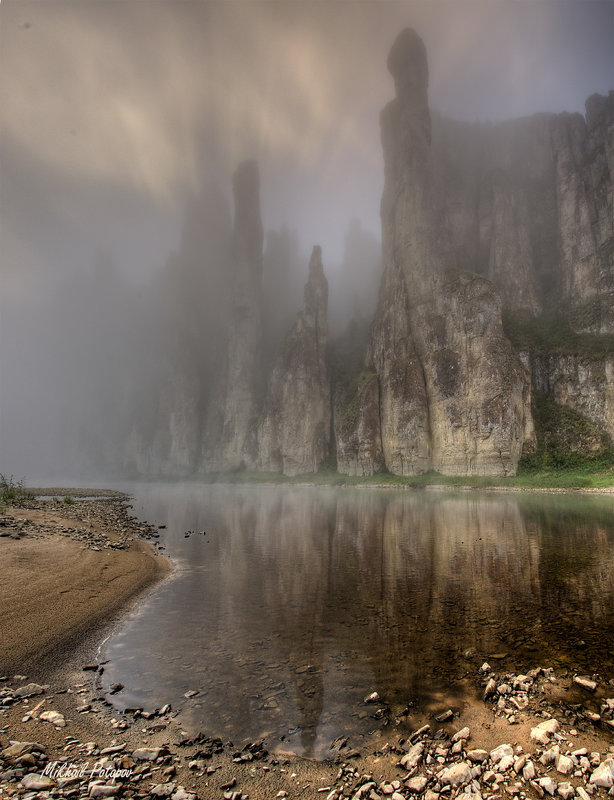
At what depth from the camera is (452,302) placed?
75.5 metres

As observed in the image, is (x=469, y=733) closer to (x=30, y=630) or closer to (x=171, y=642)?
(x=171, y=642)

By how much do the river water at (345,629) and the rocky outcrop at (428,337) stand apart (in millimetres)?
49444

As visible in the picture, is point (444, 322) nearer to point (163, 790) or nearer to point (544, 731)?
point (544, 731)

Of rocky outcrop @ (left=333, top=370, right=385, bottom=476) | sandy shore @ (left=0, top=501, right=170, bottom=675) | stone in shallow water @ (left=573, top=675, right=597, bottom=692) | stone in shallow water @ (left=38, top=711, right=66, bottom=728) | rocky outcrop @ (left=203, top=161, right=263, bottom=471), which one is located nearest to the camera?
stone in shallow water @ (left=38, top=711, right=66, bottom=728)

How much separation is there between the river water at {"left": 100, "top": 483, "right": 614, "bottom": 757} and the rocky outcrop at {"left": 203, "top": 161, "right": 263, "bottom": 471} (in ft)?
308

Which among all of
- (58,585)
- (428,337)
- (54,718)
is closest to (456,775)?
(54,718)

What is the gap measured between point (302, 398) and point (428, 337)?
114ft

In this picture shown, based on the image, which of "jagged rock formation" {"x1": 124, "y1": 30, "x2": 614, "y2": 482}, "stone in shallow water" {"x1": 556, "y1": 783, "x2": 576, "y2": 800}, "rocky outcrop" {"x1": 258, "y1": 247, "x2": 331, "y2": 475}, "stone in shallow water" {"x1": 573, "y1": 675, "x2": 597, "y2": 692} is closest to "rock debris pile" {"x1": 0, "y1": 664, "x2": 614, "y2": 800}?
"stone in shallow water" {"x1": 556, "y1": 783, "x2": 576, "y2": 800}

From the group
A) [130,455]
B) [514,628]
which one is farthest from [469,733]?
[130,455]

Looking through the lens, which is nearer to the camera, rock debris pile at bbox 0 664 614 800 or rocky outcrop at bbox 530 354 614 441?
rock debris pile at bbox 0 664 614 800

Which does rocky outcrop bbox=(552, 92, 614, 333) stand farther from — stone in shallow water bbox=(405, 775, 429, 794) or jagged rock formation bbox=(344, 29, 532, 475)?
stone in shallow water bbox=(405, 775, 429, 794)

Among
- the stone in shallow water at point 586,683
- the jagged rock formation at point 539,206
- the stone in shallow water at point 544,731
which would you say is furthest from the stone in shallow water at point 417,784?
the jagged rock formation at point 539,206

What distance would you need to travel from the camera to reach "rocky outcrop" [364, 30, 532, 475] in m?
66.8

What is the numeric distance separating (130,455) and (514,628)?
14809 centimetres
